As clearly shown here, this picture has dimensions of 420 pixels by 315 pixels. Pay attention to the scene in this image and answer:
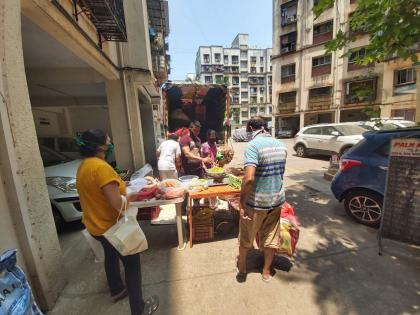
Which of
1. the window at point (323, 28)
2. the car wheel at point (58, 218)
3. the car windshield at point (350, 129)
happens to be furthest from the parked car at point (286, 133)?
the car wheel at point (58, 218)

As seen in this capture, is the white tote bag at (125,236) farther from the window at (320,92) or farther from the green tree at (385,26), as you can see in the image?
the window at (320,92)

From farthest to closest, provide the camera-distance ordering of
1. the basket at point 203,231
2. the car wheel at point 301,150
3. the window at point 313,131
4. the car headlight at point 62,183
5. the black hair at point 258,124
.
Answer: the car wheel at point 301,150, the window at point 313,131, the car headlight at point 62,183, the basket at point 203,231, the black hair at point 258,124

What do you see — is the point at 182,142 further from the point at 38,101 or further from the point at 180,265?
the point at 38,101

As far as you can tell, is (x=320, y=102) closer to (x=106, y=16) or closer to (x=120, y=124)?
(x=120, y=124)

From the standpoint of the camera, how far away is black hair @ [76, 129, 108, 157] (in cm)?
188

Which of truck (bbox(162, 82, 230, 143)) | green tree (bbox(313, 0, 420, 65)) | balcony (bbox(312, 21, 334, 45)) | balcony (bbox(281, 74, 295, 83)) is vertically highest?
balcony (bbox(312, 21, 334, 45))

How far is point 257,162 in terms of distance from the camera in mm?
2184

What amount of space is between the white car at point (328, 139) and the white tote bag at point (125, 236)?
30.5ft

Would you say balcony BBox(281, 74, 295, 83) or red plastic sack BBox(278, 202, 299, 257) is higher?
balcony BBox(281, 74, 295, 83)

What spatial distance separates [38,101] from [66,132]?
7.33ft

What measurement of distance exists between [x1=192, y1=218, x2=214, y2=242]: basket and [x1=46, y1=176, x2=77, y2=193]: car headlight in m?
2.20

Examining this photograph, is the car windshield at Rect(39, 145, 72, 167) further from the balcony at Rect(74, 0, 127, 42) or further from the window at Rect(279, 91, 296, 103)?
the window at Rect(279, 91, 296, 103)

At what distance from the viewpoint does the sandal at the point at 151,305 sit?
2170 millimetres

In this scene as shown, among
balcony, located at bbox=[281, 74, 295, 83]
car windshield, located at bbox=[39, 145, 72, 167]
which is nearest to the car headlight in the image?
car windshield, located at bbox=[39, 145, 72, 167]
